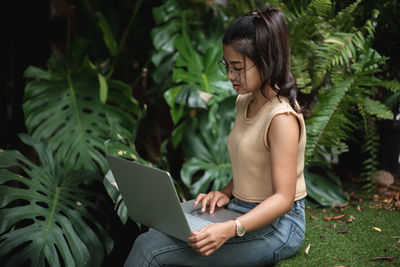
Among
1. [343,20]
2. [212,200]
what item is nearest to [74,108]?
[212,200]

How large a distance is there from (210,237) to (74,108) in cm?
175

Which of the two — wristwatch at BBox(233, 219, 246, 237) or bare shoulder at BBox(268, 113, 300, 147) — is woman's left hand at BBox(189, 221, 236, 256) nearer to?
wristwatch at BBox(233, 219, 246, 237)

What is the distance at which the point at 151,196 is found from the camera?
1.31m

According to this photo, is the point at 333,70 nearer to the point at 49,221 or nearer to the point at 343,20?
the point at 343,20

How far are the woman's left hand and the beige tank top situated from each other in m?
0.24

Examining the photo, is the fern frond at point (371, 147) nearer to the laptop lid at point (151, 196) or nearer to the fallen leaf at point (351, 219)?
the fallen leaf at point (351, 219)

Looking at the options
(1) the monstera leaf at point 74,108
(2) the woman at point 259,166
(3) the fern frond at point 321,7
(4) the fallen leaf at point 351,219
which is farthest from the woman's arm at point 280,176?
(1) the monstera leaf at point 74,108

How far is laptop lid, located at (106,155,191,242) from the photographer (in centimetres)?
121

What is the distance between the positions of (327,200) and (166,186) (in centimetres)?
134

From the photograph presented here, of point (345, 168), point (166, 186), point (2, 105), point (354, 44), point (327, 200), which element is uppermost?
point (166, 186)

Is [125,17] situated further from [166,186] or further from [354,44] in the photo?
[166,186]

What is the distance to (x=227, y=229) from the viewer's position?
1239 mm

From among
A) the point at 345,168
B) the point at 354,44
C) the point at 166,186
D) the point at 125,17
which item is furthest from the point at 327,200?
the point at 125,17

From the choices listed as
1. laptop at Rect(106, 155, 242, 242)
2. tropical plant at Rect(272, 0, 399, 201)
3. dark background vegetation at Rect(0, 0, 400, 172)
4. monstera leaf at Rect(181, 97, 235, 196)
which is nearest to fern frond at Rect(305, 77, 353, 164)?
tropical plant at Rect(272, 0, 399, 201)
